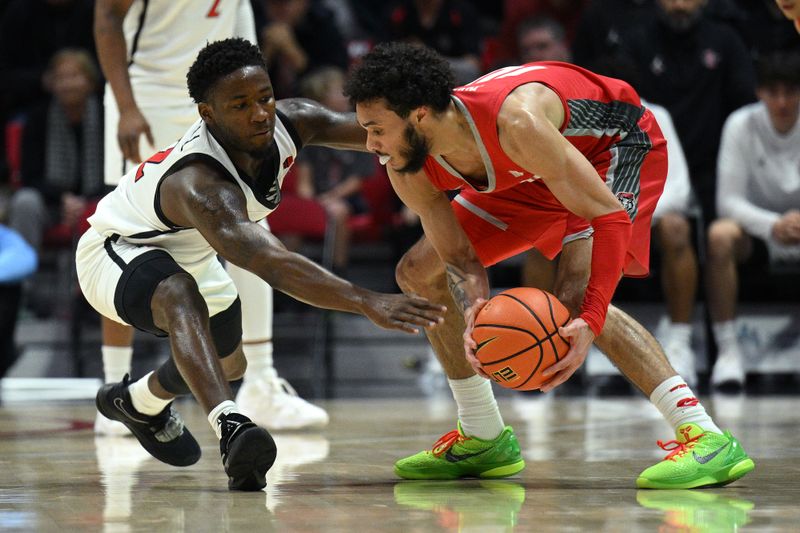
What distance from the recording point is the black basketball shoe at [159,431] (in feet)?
12.9

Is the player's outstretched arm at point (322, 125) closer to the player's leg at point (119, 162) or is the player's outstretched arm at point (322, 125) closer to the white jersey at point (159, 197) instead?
the white jersey at point (159, 197)

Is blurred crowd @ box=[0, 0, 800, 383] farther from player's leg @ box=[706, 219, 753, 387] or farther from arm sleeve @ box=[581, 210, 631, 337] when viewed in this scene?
arm sleeve @ box=[581, 210, 631, 337]

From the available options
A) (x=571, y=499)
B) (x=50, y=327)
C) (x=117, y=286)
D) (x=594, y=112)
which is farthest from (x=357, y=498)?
(x=50, y=327)

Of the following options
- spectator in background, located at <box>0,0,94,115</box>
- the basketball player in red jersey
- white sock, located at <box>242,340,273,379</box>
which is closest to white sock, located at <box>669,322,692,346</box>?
white sock, located at <box>242,340,273,379</box>

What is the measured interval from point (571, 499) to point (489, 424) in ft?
2.25

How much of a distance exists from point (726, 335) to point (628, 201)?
354cm

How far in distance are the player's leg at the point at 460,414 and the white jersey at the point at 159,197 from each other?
50 cm

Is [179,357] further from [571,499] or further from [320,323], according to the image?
[320,323]

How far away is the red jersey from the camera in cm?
345

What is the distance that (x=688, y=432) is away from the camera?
140 inches

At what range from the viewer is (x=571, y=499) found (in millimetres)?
3225

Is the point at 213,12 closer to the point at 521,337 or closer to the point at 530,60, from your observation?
the point at 521,337

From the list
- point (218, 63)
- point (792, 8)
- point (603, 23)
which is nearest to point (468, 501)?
point (218, 63)

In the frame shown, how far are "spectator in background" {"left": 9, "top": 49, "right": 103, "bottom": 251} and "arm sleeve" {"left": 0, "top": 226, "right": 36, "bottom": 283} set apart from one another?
873 mm
